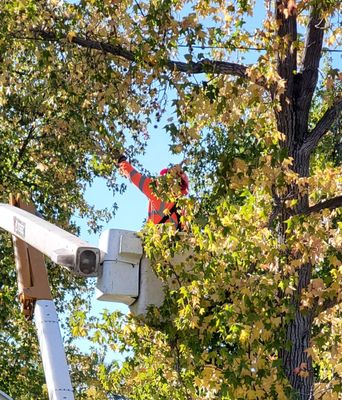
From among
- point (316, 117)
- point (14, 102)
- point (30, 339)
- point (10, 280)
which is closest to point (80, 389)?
point (30, 339)

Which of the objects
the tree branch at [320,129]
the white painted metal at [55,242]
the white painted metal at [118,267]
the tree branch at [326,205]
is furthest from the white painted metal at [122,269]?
the tree branch at [320,129]

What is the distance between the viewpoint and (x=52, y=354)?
6.38 meters

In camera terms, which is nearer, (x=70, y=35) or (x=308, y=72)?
(x=70, y=35)

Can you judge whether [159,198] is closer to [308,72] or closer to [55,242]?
[308,72]

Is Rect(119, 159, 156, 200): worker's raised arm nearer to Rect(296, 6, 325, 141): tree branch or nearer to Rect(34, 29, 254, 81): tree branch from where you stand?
Rect(34, 29, 254, 81): tree branch

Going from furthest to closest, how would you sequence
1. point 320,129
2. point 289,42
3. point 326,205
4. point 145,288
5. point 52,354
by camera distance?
point 320,129
point 289,42
point 326,205
point 52,354
point 145,288

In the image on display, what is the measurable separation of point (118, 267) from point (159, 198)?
3493 mm

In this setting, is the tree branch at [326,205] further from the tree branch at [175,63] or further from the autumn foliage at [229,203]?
the tree branch at [175,63]

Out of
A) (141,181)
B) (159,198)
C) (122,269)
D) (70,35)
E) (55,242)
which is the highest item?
(70,35)

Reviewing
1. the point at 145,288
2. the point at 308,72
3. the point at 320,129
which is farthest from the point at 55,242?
the point at 308,72

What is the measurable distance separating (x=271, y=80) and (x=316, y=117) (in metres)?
13.0

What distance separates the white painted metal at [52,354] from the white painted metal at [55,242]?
662 mm

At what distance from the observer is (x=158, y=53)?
9.24 meters

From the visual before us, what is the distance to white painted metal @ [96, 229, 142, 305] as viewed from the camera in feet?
17.4
